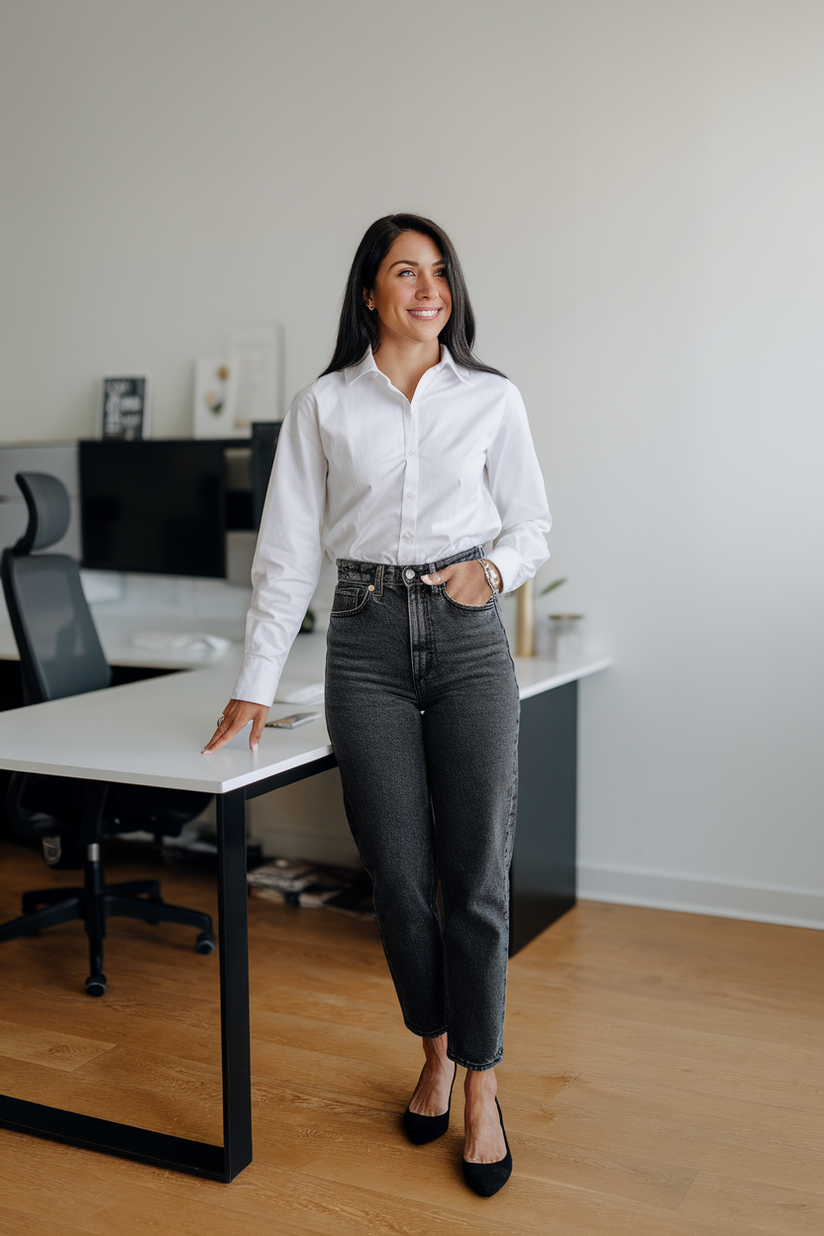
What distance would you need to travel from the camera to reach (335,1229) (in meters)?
1.80

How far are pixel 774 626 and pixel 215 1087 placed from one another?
74.6 inches

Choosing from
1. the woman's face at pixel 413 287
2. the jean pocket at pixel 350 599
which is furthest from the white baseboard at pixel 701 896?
the woman's face at pixel 413 287

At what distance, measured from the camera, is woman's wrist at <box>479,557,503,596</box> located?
194 cm

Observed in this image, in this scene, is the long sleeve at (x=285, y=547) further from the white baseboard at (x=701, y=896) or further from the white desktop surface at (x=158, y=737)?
the white baseboard at (x=701, y=896)

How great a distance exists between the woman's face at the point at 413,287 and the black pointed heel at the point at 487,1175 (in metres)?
1.42

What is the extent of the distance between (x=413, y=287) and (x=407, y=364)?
133 millimetres

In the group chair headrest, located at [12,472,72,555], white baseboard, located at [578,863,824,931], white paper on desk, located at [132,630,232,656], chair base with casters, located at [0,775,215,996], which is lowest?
white baseboard, located at [578,863,824,931]

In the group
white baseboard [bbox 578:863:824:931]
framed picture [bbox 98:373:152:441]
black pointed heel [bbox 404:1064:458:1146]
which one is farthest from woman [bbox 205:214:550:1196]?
framed picture [bbox 98:373:152:441]

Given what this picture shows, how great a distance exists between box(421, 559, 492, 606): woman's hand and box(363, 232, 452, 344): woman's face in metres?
0.40

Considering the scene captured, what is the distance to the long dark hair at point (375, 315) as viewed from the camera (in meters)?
1.93

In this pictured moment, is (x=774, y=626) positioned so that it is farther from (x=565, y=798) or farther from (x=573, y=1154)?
(x=573, y=1154)

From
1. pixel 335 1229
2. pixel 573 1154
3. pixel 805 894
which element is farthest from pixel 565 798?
pixel 335 1229

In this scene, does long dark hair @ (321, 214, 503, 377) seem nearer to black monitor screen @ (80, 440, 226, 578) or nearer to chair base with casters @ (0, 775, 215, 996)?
chair base with casters @ (0, 775, 215, 996)

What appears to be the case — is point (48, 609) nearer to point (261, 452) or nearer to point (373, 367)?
point (261, 452)
